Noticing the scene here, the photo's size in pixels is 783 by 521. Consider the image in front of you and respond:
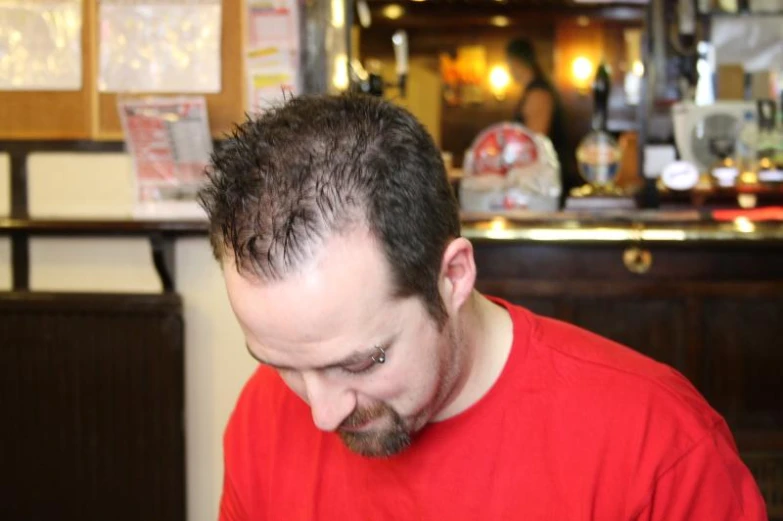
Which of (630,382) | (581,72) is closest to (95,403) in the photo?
(630,382)

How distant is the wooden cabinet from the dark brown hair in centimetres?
181

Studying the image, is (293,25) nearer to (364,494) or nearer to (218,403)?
(218,403)

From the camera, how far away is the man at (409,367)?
1.07m

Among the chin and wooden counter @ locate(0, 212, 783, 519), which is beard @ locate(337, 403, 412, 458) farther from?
wooden counter @ locate(0, 212, 783, 519)

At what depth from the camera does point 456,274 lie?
120 centimetres

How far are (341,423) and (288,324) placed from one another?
148mm

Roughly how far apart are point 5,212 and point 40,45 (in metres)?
0.54

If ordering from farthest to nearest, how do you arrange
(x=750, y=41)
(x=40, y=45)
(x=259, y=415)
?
(x=750, y=41) < (x=40, y=45) < (x=259, y=415)

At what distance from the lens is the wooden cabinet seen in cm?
289

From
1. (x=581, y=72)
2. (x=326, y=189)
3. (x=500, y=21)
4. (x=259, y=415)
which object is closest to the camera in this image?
(x=326, y=189)

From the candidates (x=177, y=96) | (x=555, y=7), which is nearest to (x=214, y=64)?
(x=177, y=96)

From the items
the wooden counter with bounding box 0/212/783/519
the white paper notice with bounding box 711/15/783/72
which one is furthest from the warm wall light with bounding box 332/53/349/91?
the white paper notice with bounding box 711/15/783/72

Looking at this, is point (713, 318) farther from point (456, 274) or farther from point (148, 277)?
point (456, 274)

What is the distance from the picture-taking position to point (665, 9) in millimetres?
5238
